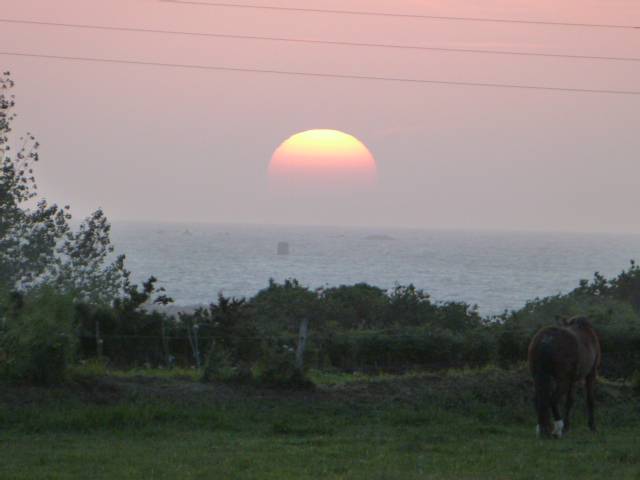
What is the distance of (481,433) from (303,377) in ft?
12.5

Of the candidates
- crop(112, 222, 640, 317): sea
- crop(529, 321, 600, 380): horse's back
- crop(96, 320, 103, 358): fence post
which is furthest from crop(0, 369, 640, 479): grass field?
crop(112, 222, 640, 317): sea

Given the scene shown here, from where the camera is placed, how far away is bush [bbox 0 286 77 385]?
15.4 metres

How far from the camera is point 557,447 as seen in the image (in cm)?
1232

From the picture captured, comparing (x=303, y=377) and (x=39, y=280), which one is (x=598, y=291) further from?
(x=303, y=377)

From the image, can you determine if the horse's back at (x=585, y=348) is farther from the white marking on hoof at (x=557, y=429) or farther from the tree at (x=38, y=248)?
the tree at (x=38, y=248)

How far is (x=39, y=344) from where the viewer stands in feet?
50.3

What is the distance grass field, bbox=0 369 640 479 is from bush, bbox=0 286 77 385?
15.0 inches

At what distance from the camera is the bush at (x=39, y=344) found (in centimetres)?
1535

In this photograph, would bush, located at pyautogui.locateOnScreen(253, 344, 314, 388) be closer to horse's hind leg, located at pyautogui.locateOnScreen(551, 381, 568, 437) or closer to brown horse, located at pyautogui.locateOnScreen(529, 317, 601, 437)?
brown horse, located at pyautogui.locateOnScreen(529, 317, 601, 437)

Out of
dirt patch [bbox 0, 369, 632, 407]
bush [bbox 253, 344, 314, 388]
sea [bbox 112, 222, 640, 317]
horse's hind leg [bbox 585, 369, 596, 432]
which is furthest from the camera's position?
sea [bbox 112, 222, 640, 317]

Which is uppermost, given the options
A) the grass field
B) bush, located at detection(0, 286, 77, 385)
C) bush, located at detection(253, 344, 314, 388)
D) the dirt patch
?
bush, located at detection(0, 286, 77, 385)

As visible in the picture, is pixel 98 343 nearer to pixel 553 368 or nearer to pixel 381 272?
pixel 553 368

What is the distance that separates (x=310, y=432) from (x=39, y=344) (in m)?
4.80

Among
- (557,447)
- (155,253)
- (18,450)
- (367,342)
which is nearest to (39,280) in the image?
(367,342)
